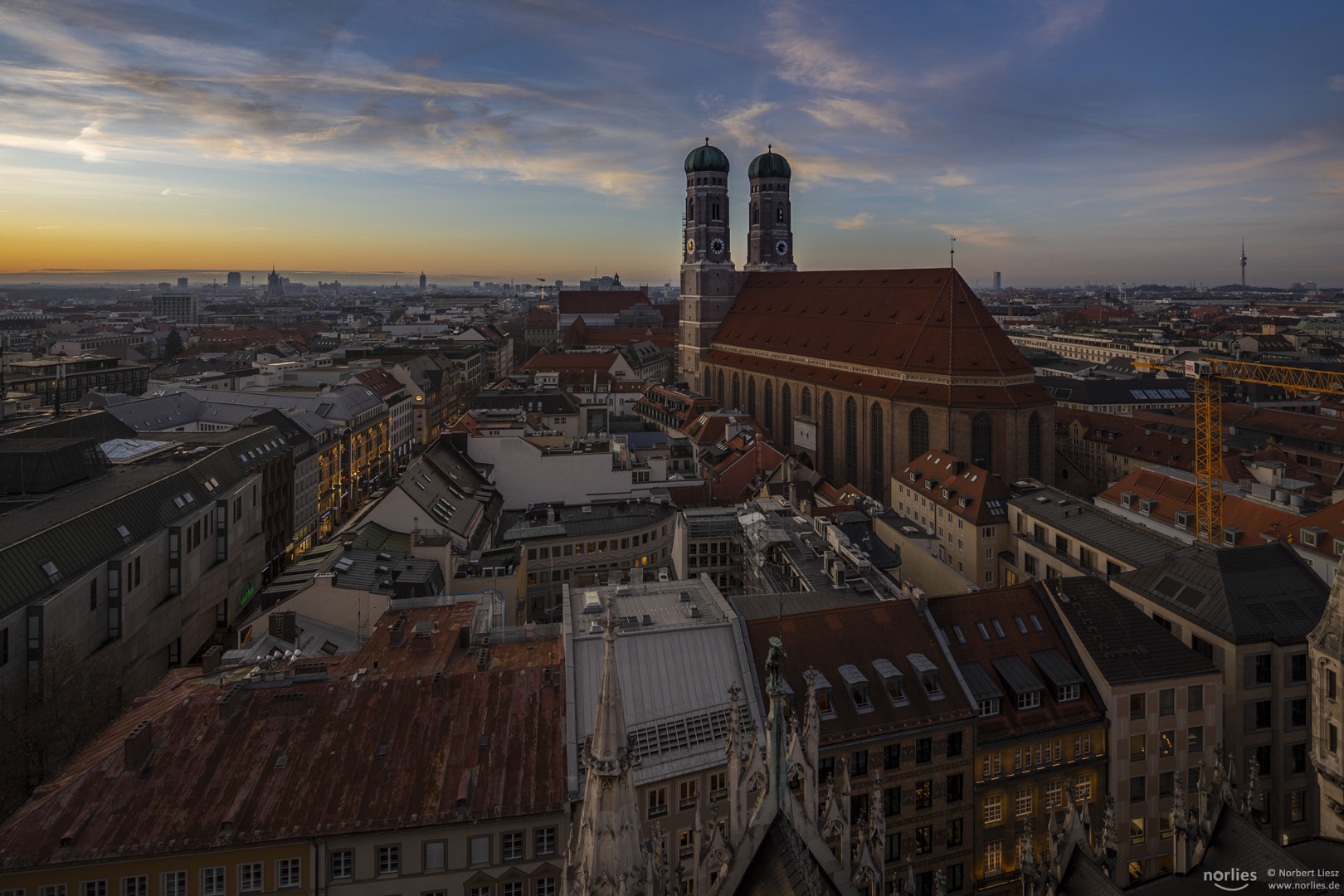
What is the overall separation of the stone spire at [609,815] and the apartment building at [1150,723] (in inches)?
1070

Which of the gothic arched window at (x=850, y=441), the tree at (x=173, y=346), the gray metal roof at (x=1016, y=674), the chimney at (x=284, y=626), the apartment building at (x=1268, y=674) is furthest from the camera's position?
the tree at (x=173, y=346)

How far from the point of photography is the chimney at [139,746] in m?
23.8

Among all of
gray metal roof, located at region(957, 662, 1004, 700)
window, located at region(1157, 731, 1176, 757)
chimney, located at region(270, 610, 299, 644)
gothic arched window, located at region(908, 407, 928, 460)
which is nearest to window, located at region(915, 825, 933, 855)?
gray metal roof, located at region(957, 662, 1004, 700)

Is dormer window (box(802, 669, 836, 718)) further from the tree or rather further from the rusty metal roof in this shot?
the tree

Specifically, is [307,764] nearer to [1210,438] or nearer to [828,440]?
[1210,438]

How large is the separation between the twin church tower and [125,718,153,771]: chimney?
98.4 meters

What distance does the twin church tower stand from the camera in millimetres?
123312

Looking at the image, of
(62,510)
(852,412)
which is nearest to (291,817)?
(62,510)

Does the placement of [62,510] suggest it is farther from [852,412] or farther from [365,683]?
[852,412]

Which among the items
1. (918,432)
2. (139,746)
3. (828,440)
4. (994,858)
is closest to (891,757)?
(994,858)

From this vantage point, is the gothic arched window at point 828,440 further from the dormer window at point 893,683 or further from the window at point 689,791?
the window at point 689,791

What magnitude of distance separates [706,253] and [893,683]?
9963 centimetres

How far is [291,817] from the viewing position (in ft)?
75.4

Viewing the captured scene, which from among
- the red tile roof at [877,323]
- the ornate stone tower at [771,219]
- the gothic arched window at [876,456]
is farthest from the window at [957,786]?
the ornate stone tower at [771,219]
